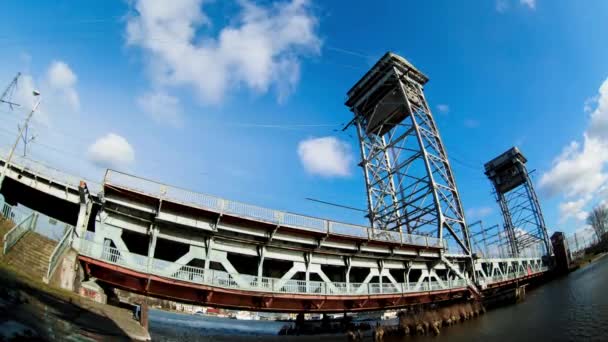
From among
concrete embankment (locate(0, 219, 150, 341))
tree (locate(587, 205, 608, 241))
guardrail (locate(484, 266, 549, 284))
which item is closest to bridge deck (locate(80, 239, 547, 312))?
concrete embankment (locate(0, 219, 150, 341))

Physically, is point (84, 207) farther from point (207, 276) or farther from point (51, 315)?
point (51, 315)

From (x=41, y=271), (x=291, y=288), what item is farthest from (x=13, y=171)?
(x=291, y=288)

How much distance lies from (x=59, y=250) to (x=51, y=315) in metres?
6.11

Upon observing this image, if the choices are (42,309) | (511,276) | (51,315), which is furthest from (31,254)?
(511,276)

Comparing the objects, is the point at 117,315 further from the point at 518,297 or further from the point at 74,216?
the point at 518,297

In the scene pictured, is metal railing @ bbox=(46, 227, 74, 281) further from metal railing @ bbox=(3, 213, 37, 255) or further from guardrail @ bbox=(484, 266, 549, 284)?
guardrail @ bbox=(484, 266, 549, 284)

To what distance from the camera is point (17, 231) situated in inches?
546

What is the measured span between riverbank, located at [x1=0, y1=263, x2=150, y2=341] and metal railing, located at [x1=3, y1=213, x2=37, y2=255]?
6.77ft

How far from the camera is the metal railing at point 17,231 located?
12.8 metres

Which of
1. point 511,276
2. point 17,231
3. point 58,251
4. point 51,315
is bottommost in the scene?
point 511,276

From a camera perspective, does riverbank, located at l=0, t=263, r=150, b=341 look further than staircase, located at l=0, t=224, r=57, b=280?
No

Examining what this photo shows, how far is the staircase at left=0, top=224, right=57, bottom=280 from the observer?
12359 mm

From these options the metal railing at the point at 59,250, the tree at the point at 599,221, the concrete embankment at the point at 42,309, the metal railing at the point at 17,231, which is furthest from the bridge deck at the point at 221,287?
the tree at the point at 599,221

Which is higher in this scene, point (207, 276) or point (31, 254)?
point (31, 254)
